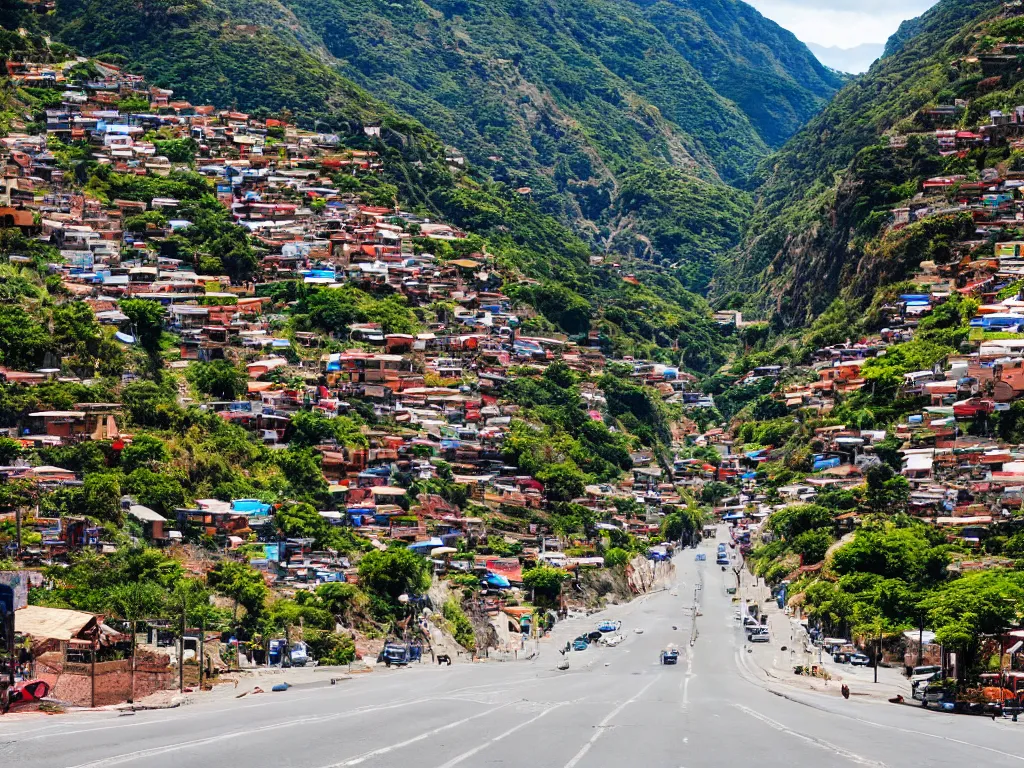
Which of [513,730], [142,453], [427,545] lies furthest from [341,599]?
[513,730]

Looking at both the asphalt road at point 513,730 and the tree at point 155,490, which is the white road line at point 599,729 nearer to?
the asphalt road at point 513,730

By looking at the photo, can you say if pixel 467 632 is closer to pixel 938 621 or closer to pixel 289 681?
pixel 289 681

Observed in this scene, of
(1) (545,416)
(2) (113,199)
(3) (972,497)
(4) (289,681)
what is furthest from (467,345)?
(4) (289,681)

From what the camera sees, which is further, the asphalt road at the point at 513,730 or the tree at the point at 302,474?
the tree at the point at 302,474

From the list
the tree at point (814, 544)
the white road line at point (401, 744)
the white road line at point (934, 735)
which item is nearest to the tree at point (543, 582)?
the tree at point (814, 544)

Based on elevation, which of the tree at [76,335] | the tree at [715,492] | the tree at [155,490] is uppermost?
the tree at [76,335]

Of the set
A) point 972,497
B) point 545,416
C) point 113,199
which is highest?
point 113,199
